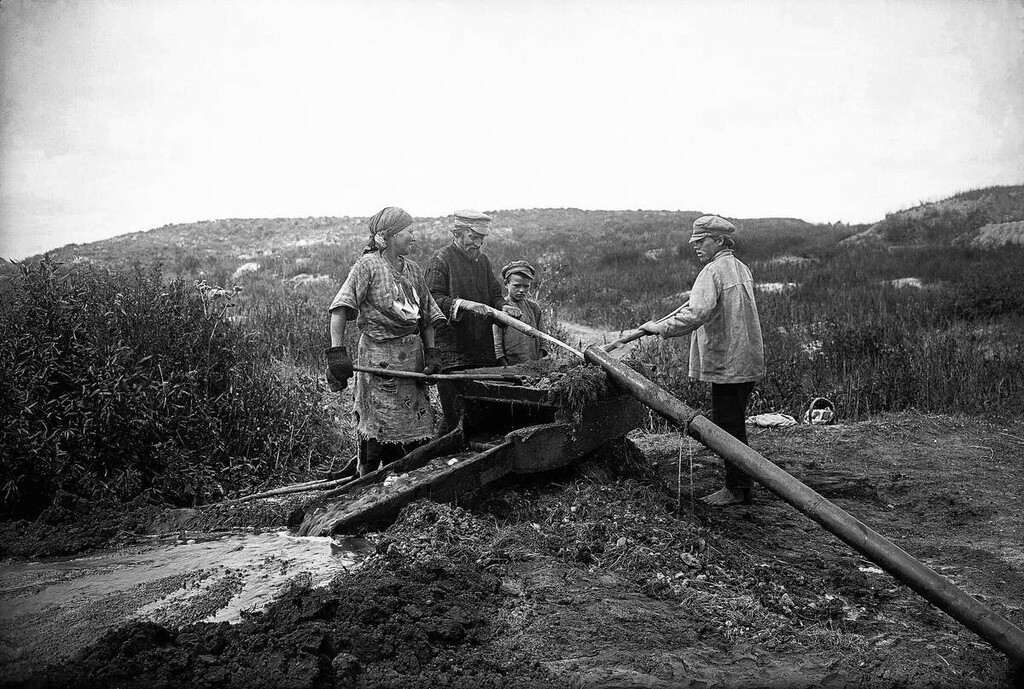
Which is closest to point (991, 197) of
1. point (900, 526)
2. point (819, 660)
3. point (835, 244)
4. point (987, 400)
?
point (835, 244)

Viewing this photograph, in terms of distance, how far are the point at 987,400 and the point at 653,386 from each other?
5.80 metres

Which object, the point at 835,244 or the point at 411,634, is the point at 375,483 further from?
the point at 835,244

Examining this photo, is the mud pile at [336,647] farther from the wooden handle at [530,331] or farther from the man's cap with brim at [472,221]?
the man's cap with brim at [472,221]

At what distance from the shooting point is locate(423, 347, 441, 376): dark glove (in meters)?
4.68

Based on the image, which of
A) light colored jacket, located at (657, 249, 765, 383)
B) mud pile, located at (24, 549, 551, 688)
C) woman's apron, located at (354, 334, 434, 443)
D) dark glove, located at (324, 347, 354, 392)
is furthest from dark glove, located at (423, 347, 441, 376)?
mud pile, located at (24, 549, 551, 688)

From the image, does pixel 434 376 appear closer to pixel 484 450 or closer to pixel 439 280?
pixel 484 450

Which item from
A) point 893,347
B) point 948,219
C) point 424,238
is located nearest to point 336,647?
point 893,347

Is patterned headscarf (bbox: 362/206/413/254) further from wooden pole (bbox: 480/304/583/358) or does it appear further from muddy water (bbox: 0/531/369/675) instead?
muddy water (bbox: 0/531/369/675)

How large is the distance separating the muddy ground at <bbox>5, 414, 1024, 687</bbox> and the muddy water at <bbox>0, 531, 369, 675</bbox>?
135mm

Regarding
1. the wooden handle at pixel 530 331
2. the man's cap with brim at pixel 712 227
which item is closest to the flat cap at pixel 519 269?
the wooden handle at pixel 530 331

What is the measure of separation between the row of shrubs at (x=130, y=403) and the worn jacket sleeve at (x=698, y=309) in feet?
11.6

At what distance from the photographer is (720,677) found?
106 inches

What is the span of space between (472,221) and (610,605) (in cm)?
322

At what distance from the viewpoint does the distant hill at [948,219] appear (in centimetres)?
2222
